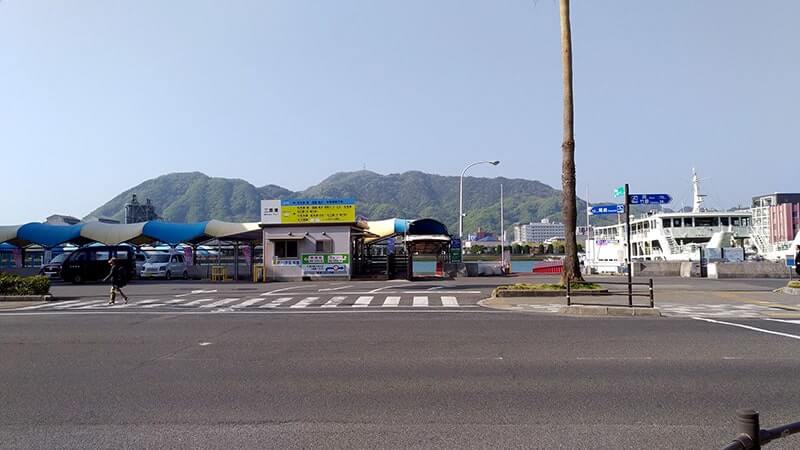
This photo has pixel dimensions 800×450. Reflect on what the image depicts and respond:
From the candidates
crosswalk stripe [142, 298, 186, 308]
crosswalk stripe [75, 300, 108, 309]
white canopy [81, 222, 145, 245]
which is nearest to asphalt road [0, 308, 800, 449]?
crosswalk stripe [142, 298, 186, 308]

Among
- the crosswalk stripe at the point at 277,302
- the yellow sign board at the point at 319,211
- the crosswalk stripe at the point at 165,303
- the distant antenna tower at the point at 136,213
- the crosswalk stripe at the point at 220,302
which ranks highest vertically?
the distant antenna tower at the point at 136,213

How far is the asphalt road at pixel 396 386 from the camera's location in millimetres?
6273

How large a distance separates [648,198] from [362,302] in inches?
416

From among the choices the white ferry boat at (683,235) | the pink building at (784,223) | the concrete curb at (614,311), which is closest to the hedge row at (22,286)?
the concrete curb at (614,311)

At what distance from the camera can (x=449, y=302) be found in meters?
21.9

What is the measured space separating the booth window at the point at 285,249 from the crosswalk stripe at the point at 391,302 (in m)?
16.5

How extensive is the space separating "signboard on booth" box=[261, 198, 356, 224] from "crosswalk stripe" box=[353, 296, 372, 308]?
14.5 meters

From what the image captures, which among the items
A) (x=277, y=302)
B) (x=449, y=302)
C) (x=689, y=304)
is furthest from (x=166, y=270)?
(x=689, y=304)

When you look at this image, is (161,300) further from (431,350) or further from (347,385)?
(347,385)

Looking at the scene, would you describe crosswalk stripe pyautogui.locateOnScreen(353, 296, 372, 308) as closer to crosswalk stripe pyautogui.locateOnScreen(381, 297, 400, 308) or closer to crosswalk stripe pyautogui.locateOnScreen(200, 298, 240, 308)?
crosswalk stripe pyautogui.locateOnScreen(381, 297, 400, 308)

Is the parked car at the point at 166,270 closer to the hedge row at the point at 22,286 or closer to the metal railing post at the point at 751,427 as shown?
the hedge row at the point at 22,286

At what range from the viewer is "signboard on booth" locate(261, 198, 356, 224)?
38406mm

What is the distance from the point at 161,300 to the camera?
24.5 meters

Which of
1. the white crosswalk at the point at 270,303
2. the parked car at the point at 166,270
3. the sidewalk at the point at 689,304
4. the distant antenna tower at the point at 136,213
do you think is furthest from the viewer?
the distant antenna tower at the point at 136,213
